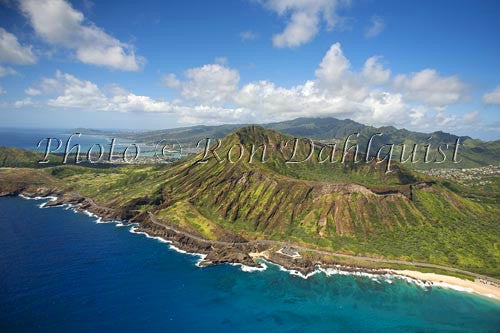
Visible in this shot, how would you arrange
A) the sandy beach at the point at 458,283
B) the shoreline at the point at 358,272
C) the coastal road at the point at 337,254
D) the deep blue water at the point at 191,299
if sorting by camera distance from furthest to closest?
the coastal road at the point at 337,254
the shoreline at the point at 358,272
the sandy beach at the point at 458,283
the deep blue water at the point at 191,299

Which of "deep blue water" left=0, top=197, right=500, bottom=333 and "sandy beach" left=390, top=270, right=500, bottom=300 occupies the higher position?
"sandy beach" left=390, top=270, right=500, bottom=300

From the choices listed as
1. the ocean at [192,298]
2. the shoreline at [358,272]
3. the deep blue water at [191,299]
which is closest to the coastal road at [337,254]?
the shoreline at [358,272]

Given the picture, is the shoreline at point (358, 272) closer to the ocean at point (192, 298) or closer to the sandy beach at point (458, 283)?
the sandy beach at point (458, 283)

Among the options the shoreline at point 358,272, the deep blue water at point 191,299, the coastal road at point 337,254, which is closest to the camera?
the deep blue water at point 191,299

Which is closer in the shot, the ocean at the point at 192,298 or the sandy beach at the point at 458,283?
the ocean at the point at 192,298

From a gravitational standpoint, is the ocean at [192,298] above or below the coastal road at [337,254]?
below

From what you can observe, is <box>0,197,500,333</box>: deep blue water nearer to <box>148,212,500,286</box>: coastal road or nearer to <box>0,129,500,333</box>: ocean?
<box>0,129,500,333</box>: ocean

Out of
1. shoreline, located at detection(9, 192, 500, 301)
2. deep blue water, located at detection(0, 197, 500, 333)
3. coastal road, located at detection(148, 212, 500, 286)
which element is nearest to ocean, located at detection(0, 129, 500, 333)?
deep blue water, located at detection(0, 197, 500, 333)

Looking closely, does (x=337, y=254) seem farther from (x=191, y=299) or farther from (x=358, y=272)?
(x=191, y=299)
